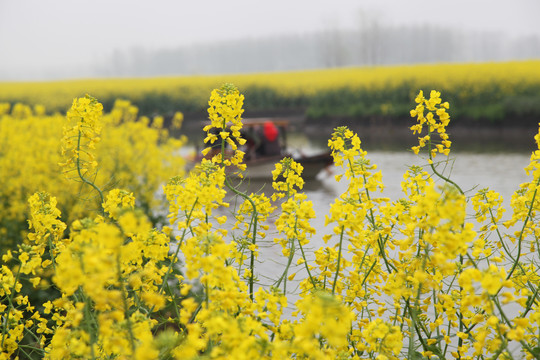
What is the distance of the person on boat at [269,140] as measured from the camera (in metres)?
10.5

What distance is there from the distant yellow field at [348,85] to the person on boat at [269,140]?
9.60m

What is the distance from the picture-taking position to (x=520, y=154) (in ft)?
40.1

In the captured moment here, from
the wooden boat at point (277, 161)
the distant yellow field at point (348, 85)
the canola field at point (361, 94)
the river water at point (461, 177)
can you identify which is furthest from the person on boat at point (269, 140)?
the distant yellow field at point (348, 85)

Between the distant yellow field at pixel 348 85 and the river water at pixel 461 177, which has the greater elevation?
the distant yellow field at pixel 348 85

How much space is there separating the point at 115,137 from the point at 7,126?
59.7 inches

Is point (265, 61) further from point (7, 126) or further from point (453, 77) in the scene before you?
point (7, 126)

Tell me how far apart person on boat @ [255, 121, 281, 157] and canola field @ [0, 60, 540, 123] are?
26.5 ft

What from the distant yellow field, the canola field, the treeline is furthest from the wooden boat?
the treeline

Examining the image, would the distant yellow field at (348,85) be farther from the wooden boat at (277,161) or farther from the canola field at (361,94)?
the wooden boat at (277,161)

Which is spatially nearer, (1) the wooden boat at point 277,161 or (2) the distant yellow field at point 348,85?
(1) the wooden boat at point 277,161

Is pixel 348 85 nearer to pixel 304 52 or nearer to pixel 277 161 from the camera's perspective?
pixel 277 161

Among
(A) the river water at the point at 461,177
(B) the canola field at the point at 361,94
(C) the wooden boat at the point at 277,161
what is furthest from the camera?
(B) the canola field at the point at 361,94

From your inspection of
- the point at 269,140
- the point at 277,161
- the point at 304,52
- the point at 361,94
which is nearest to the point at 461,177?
the point at 277,161

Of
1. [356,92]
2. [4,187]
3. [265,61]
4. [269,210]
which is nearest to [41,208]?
[269,210]
